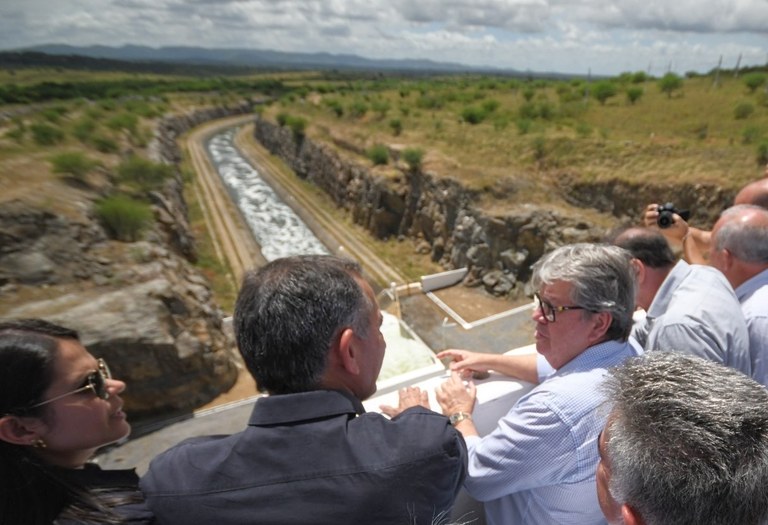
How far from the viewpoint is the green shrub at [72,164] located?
52.6 ft

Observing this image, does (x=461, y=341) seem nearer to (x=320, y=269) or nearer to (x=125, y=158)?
(x=320, y=269)

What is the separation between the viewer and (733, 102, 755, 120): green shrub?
23.8 meters

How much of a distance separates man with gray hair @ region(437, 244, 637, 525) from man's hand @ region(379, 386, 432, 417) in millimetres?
114

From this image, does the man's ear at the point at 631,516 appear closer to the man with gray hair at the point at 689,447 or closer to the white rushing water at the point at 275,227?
the man with gray hair at the point at 689,447

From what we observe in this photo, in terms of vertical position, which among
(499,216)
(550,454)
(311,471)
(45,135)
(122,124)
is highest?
(311,471)

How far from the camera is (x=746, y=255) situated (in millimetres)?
3209

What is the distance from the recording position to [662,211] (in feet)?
14.8

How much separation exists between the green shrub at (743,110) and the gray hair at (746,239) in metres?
27.5

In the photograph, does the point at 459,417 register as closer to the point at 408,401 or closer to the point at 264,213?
the point at 408,401

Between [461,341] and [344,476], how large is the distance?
13.0m

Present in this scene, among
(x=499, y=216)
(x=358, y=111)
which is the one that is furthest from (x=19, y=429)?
(x=358, y=111)

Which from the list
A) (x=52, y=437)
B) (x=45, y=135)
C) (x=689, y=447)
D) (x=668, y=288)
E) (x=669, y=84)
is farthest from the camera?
(x=669, y=84)

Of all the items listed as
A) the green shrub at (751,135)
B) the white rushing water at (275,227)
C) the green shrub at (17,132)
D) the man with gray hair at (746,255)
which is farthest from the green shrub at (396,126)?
the man with gray hair at (746,255)

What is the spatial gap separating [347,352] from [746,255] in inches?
123
